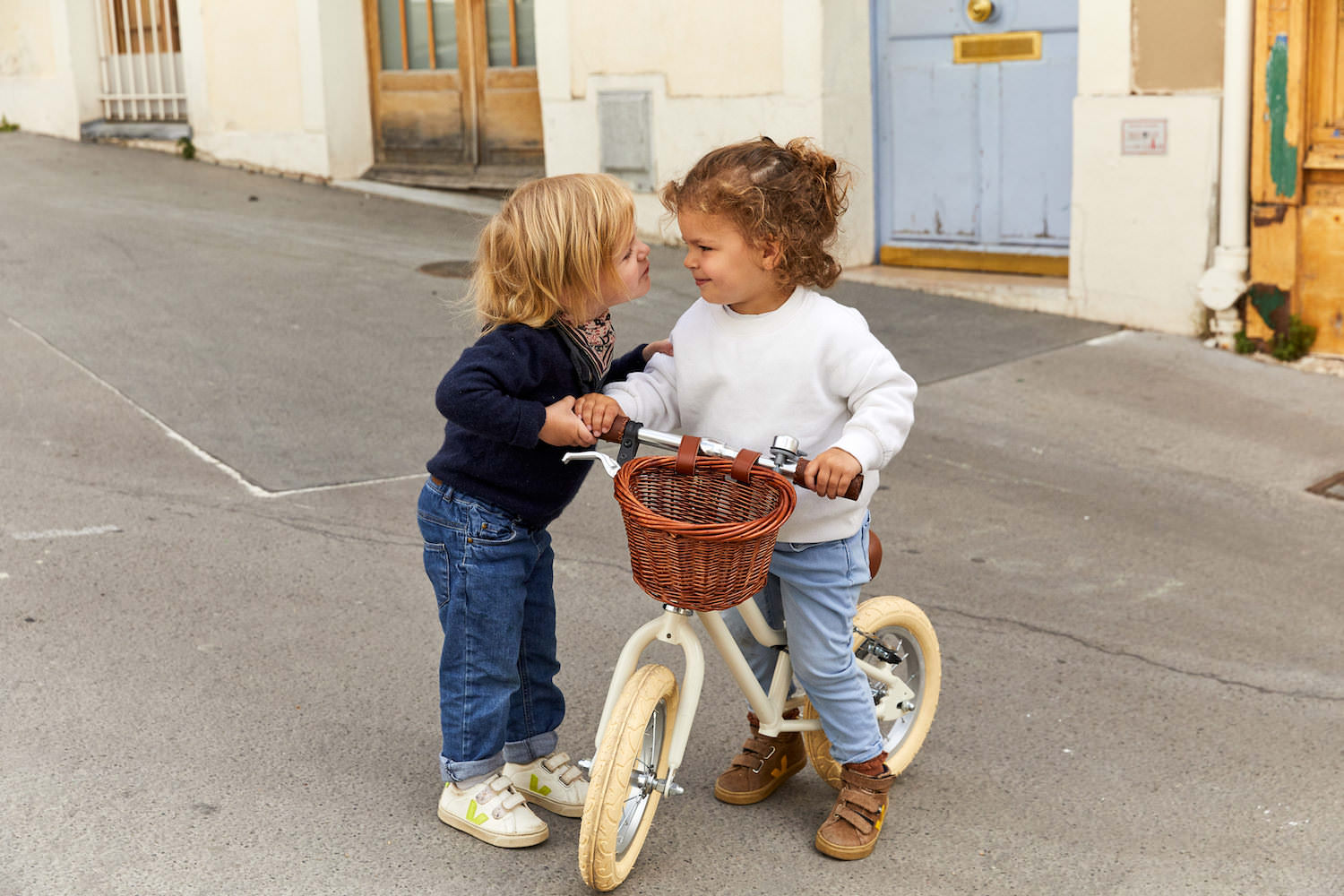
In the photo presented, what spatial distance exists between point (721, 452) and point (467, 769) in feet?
3.16

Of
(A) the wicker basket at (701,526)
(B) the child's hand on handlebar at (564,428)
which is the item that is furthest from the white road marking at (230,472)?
(A) the wicker basket at (701,526)

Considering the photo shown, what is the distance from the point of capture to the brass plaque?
810cm

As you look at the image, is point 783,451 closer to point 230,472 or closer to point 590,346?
point 590,346

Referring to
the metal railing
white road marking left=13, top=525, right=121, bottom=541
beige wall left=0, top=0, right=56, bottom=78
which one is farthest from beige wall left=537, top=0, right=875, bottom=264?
beige wall left=0, top=0, right=56, bottom=78

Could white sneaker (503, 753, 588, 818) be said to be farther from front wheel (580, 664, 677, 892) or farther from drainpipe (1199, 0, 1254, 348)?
drainpipe (1199, 0, 1254, 348)

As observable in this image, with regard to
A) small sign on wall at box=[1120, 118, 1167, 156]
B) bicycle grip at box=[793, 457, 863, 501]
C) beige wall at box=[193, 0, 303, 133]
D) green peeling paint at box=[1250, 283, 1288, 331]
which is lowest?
green peeling paint at box=[1250, 283, 1288, 331]

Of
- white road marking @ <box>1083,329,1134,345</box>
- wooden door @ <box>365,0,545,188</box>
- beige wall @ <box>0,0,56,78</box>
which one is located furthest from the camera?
beige wall @ <box>0,0,56,78</box>

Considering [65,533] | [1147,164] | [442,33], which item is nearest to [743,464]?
[65,533]

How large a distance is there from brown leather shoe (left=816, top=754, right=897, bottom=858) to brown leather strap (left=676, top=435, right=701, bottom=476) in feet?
2.81

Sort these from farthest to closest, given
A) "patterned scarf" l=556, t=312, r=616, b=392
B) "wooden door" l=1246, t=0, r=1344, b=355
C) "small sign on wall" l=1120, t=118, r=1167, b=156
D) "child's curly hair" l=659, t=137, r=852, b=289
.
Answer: "small sign on wall" l=1120, t=118, r=1167, b=156
"wooden door" l=1246, t=0, r=1344, b=355
"patterned scarf" l=556, t=312, r=616, b=392
"child's curly hair" l=659, t=137, r=852, b=289

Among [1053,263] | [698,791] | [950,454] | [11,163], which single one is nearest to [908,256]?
[1053,263]

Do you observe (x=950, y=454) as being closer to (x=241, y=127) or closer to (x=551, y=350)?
(x=551, y=350)

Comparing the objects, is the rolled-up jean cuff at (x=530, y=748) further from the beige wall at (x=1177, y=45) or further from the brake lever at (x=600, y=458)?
the beige wall at (x=1177, y=45)

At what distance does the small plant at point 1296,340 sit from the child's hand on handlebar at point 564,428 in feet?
17.7
